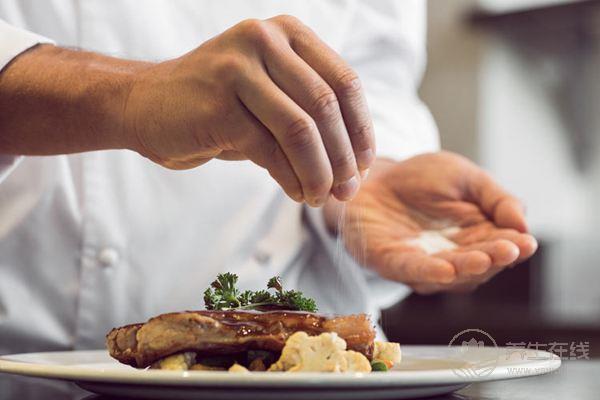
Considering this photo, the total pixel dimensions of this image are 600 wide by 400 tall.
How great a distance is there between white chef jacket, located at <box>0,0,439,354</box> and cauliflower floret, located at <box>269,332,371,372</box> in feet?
1.74

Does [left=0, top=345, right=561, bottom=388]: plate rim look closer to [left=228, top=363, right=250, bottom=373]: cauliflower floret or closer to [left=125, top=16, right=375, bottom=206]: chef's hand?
[left=228, top=363, right=250, bottom=373]: cauliflower floret

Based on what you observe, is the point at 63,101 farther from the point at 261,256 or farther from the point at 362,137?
the point at 261,256

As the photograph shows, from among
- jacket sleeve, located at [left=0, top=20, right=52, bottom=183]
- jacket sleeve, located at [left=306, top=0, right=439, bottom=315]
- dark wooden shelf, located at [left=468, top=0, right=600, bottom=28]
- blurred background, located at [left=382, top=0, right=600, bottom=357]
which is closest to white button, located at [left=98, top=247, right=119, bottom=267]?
jacket sleeve, located at [left=0, top=20, right=52, bottom=183]

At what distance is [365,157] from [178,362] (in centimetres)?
28

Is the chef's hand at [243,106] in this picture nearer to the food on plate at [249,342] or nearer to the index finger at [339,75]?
the index finger at [339,75]

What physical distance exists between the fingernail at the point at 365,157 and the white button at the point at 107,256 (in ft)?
1.76

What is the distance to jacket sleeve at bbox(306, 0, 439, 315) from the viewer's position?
1672 millimetres

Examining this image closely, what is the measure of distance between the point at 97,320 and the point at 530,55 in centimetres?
336

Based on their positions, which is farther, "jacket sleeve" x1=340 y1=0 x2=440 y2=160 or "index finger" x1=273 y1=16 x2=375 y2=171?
"jacket sleeve" x1=340 y1=0 x2=440 y2=160

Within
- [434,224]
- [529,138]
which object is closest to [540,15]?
[529,138]

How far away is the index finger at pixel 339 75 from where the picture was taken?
0.84 m

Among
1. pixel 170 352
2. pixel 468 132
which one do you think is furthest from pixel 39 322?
pixel 468 132

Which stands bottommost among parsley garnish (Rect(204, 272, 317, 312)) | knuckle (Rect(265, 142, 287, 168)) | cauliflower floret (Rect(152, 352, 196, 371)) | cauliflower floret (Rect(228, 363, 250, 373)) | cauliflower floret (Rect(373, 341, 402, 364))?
cauliflower floret (Rect(228, 363, 250, 373))

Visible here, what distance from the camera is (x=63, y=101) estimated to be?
3.20 ft
